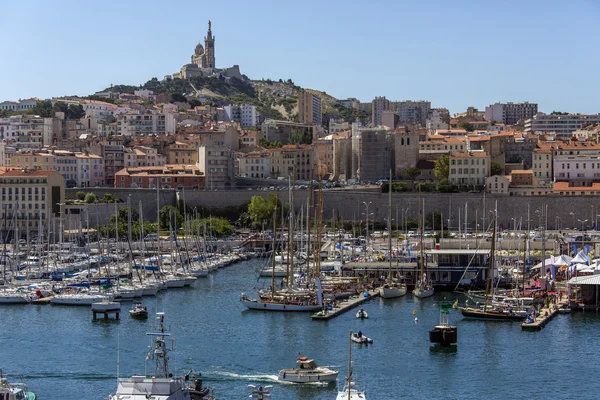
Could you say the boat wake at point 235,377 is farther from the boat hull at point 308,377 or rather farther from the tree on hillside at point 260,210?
the tree on hillside at point 260,210

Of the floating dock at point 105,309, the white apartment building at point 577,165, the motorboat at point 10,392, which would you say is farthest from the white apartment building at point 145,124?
the motorboat at point 10,392

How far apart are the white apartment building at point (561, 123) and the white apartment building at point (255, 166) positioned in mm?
31578

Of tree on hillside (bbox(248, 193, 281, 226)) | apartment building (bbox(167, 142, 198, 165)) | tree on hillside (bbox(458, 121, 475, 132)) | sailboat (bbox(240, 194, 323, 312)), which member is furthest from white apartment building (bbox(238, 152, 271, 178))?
sailboat (bbox(240, 194, 323, 312))

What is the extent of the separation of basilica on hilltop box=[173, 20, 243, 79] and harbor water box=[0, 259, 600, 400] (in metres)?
91.9

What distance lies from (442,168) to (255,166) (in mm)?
12282

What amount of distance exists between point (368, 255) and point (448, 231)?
9.95 meters

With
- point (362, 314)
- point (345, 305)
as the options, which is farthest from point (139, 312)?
point (362, 314)

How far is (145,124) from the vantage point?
9125cm

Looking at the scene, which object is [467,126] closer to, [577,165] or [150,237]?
[577,165]

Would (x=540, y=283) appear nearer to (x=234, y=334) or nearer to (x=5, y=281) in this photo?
(x=234, y=334)

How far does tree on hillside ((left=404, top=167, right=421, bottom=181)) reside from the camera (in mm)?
72062

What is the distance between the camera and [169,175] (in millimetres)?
70375

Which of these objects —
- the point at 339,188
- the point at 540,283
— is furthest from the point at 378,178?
the point at 540,283

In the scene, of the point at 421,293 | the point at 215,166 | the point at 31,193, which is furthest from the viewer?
the point at 215,166
